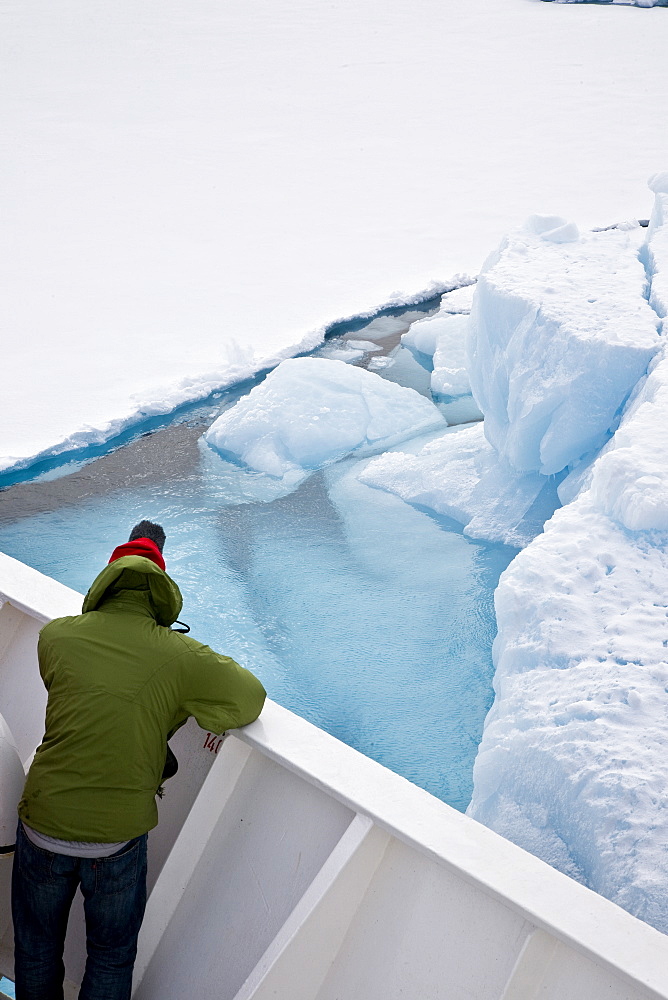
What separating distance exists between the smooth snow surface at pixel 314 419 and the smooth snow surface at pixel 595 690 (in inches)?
109

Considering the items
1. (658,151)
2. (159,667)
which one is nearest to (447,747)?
(159,667)

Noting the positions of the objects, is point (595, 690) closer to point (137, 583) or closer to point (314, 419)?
point (137, 583)

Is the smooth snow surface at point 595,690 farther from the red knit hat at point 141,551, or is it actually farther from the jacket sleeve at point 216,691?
the red knit hat at point 141,551

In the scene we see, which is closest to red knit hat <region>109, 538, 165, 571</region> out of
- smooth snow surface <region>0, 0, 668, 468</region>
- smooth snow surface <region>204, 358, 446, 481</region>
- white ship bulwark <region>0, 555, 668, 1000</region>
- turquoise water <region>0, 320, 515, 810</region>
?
white ship bulwark <region>0, 555, 668, 1000</region>

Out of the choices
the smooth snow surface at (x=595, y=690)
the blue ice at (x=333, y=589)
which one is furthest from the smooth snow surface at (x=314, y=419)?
the smooth snow surface at (x=595, y=690)

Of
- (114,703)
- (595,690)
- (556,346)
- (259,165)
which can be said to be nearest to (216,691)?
(114,703)

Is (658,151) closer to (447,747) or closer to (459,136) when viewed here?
(459,136)

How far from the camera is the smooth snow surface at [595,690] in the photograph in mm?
2604

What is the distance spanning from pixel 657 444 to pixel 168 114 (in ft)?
46.1

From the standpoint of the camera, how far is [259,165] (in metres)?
13.6

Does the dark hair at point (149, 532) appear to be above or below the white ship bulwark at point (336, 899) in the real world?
above

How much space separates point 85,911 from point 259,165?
1299cm

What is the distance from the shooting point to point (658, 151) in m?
14.7

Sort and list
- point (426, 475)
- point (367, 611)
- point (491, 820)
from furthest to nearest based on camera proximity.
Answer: point (426, 475) → point (367, 611) → point (491, 820)
